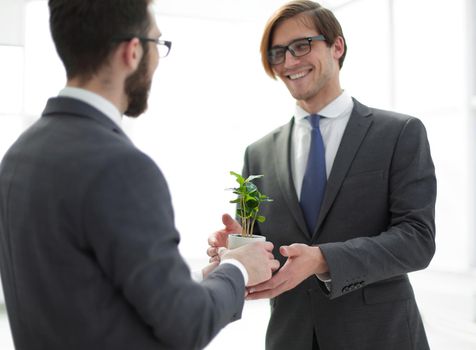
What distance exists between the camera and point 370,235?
1.77 metres

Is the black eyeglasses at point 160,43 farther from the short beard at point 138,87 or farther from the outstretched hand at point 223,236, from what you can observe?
the outstretched hand at point 223,236

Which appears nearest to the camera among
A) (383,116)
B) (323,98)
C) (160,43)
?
(160,43)

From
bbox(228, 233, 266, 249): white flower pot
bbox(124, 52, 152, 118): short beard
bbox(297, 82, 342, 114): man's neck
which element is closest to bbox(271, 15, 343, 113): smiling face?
bbox(297, 82, 342, 114): man's neck

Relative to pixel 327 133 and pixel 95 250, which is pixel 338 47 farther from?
pixel 95 250

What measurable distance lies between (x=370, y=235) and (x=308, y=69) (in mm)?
617

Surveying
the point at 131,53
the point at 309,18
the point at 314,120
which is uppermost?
the point at 309,18

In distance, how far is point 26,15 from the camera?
5.09 meters

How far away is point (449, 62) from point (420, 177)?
2.66 m

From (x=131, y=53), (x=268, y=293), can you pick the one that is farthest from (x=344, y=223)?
(x=131, y=53)

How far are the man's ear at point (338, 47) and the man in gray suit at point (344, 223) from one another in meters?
0.11

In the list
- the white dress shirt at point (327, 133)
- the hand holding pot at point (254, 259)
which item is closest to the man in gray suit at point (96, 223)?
the hand holding pot at point (254, 259)

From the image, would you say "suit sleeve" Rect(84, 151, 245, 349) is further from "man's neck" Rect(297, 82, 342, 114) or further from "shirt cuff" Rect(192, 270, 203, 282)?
"man's neck" Rect(297, 82, 342, 114)

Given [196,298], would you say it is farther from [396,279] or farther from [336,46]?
[336,46]

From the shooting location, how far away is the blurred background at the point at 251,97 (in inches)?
157
